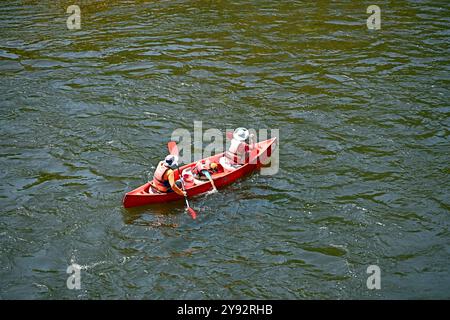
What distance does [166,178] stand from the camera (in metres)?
14.0

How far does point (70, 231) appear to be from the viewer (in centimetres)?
1350

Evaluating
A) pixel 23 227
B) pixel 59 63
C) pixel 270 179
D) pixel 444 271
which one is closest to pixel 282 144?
pixel 270 179

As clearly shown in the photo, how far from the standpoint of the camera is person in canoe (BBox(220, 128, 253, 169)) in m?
15.3

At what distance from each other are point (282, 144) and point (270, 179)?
1.87m

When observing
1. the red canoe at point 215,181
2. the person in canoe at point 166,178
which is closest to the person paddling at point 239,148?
the red canoe at point 215,181

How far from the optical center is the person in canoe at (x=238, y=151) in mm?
15328

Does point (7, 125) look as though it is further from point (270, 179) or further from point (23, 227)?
point (270, 179)

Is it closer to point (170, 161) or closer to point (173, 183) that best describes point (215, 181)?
point (173, 183)

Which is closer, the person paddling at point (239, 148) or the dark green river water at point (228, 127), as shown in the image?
the dark green river water at point (228, 127)

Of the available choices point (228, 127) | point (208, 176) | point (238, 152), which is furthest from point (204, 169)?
point (228, 127)

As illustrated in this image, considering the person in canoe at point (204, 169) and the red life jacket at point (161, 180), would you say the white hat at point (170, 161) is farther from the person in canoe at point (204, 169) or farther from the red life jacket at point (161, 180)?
the person in canoe at point (204, 169)

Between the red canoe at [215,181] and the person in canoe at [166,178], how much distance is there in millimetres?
190

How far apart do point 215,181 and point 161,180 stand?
160 centimetres
